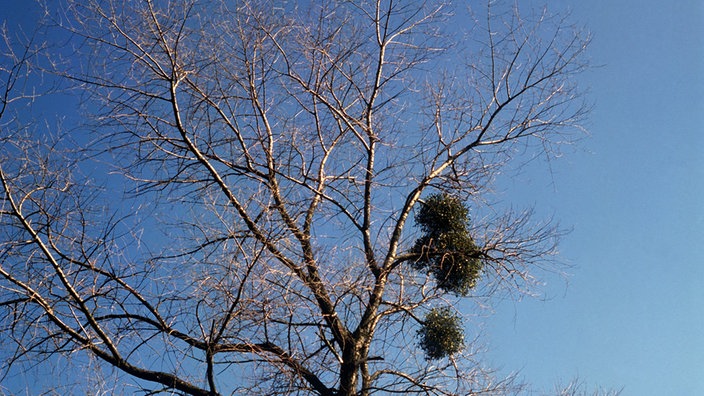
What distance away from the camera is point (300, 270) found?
19.0ft

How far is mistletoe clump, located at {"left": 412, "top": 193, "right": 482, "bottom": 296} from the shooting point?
6.24 meters

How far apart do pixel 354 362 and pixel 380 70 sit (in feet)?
7.67

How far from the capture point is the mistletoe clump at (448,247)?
6.24 m

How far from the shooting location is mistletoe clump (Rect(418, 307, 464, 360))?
20.4 ft

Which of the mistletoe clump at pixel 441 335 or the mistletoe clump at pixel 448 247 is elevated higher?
the mistletoe clump at pixel 448 247

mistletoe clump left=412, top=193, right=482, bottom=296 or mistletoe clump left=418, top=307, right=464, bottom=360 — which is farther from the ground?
mistletoe clump left=412, top=193, right=482, bottom=296

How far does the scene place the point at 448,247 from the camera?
6.28 meters

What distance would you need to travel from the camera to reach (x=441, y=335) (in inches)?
246

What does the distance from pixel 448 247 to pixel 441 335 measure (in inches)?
25.5

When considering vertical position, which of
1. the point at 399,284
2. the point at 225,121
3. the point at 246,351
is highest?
the point at 225,121

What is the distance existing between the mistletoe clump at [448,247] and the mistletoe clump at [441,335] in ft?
0.68

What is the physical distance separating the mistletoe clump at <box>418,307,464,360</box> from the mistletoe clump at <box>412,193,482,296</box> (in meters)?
0.21

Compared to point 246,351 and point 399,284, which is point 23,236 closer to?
point 246,351

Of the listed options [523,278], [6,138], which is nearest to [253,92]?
[6,138]
